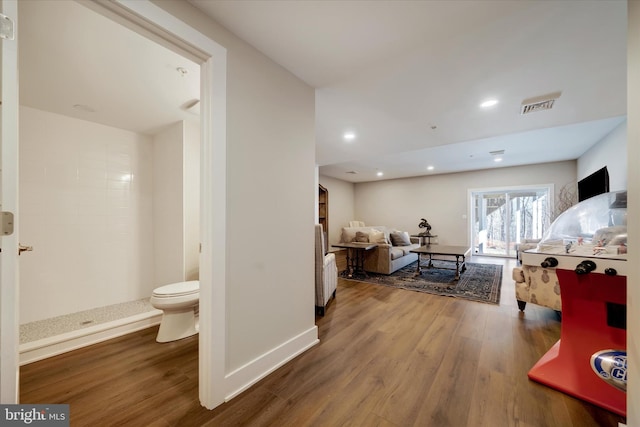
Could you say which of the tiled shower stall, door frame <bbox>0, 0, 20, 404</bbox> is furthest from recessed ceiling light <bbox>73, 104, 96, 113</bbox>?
door frame <bbox>0, 0, 20, 404</bbox>

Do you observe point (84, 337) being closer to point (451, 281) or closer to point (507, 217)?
point (451, 281)

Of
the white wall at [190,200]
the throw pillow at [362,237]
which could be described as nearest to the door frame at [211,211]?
the white wall at [190,200]

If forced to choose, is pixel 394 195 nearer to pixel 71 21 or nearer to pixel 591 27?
Answer: pixel 591 27

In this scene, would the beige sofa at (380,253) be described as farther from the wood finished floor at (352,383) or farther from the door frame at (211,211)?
the door frame at (211,211)

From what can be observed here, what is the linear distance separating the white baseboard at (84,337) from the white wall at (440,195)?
290 inches

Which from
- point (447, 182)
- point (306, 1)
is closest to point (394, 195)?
point (447, 182)

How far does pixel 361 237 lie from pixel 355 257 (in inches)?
18.0

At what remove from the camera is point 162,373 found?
5.56 feet

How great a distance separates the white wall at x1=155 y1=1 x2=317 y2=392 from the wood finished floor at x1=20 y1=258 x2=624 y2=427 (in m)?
0.26

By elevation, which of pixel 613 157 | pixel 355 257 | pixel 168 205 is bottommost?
pixel 355 257

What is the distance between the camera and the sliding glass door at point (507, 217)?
6.23 metres

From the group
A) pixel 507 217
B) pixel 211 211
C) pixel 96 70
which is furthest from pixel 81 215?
pixel 507 217

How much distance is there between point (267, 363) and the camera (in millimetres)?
1671

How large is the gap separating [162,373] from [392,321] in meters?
2.11
